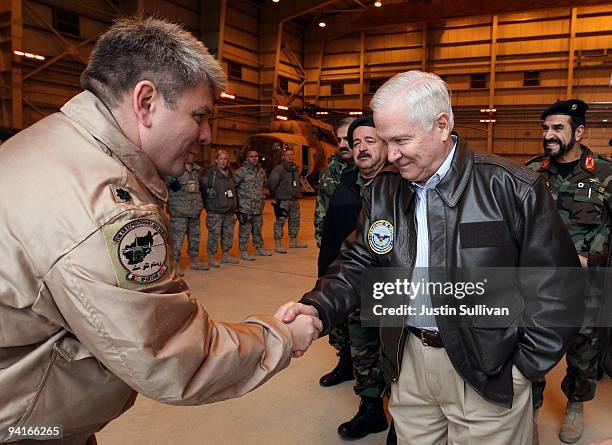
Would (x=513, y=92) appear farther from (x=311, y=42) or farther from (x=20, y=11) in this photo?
(x=20, y=11)

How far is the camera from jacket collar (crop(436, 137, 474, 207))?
1589 mm

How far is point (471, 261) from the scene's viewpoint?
157 centimetres

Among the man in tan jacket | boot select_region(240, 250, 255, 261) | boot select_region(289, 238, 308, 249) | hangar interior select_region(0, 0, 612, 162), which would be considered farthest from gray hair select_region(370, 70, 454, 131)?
hangar interior select_region(0, 0, 612, 162)

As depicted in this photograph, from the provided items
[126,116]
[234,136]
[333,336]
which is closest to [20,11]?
[234,136]

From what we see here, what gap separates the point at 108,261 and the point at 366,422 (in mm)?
2289

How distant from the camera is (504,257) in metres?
1.57

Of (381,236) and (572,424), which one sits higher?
(381,236)

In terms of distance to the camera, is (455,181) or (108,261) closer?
(108,261)

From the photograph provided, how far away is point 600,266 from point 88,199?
278 cm

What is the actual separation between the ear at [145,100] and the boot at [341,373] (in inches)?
107

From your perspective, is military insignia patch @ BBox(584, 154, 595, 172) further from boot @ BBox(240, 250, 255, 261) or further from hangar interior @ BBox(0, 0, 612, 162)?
hangar interior @ BBox(0, 0, 612, 162)

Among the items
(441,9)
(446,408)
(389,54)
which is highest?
(441,9)

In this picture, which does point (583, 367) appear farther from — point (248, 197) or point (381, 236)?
point (248, 197)

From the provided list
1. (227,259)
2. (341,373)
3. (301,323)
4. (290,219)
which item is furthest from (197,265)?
(301,323)
